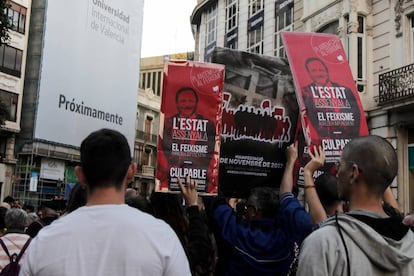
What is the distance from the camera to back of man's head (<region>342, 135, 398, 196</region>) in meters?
2.10

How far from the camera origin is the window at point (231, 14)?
2679 cm

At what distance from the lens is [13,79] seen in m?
29.9

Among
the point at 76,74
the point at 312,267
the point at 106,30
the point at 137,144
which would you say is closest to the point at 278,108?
the point at 312,267

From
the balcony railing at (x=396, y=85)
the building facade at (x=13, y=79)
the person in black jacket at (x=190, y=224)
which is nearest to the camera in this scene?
the person in black jacket at (x=190, y=224)

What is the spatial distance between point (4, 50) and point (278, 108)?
28075 mm

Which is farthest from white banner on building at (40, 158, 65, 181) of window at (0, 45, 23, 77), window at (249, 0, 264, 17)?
window at (249, 0, 264, 17)

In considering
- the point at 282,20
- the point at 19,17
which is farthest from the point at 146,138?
the point at 282,20

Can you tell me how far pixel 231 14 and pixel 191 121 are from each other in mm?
24545

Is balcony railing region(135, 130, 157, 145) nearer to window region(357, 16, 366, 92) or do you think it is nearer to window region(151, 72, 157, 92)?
window region(151, 72, 157, 92)

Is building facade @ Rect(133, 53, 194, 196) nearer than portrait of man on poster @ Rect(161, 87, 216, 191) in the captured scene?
No

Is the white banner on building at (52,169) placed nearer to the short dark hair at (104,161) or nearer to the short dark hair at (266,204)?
the short dark hair at (266,204)

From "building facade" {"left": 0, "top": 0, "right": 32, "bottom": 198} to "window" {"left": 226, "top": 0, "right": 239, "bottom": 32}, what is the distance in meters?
11.8

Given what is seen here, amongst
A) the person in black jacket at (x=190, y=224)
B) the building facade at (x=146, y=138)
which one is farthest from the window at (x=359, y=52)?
the building facade at (x=146, y=138)

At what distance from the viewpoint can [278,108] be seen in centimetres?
420
